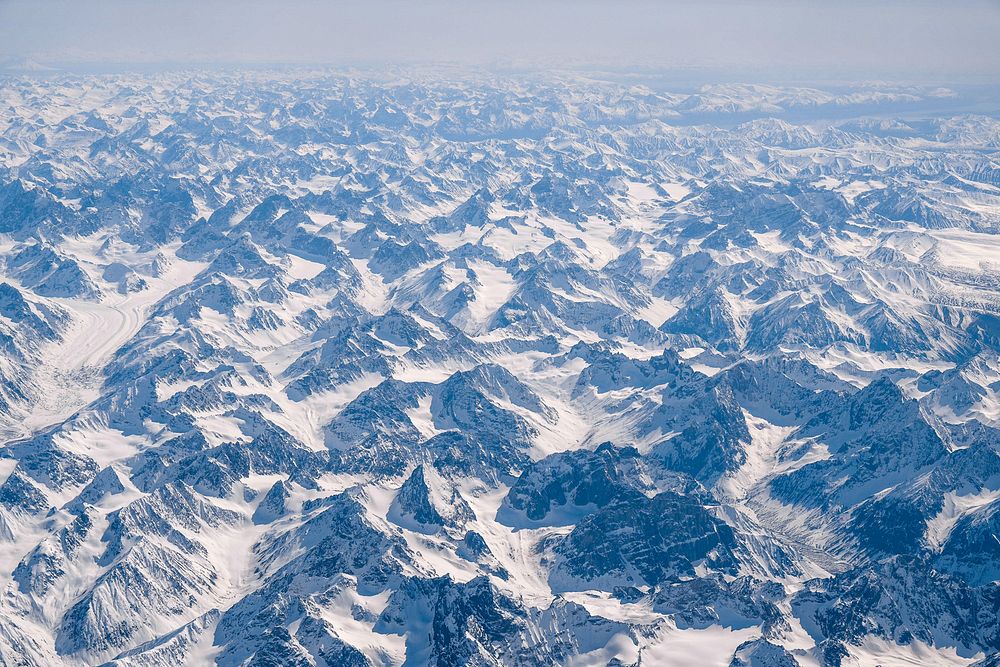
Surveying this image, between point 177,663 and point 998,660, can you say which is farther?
point 177,663

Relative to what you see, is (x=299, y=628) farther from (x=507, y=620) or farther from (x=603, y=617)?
(x=603, y=617)

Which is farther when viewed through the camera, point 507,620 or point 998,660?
point 507,620

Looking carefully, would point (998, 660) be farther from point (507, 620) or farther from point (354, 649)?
point (354, 649)

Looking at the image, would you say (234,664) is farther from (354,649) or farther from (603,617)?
(603,617)

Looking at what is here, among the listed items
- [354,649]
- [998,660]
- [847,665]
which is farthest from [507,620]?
[998,660]

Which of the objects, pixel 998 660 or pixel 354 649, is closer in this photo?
pixel 998 660

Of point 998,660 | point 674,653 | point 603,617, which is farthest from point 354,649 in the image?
point 998,660

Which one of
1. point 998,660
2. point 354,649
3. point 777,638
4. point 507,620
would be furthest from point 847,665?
point 354,649
